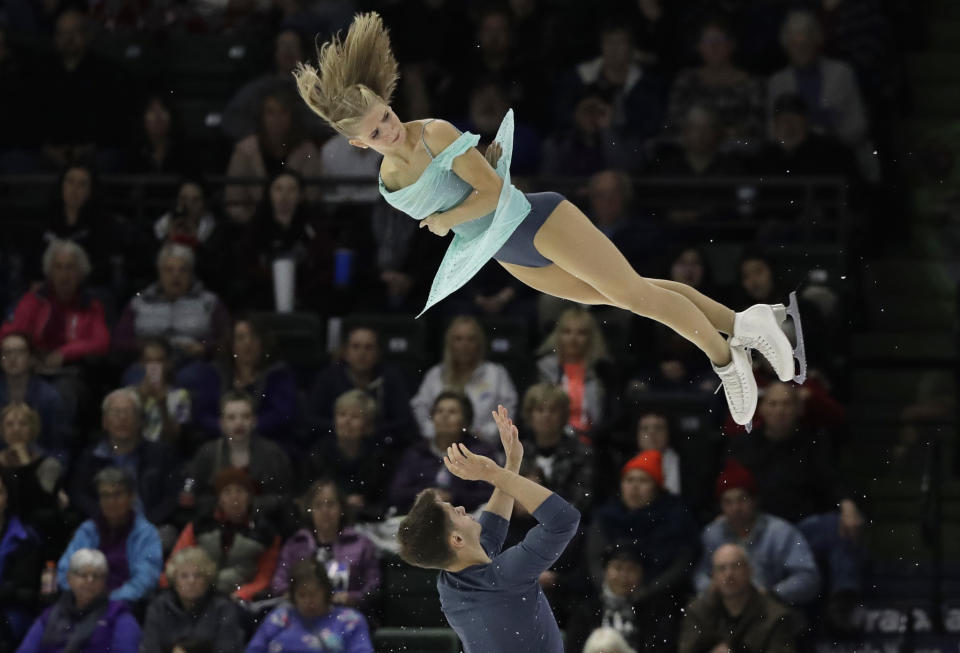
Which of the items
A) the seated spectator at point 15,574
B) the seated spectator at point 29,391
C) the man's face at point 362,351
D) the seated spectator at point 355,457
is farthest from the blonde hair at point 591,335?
the seated spectator at point 15,574

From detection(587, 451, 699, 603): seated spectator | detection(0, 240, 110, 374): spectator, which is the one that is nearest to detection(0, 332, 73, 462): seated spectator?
detection(0, 240, 110, 374): spectator

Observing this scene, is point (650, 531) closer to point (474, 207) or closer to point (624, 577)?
point (624, 577)

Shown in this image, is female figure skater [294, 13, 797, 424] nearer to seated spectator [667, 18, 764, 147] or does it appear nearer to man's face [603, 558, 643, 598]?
man's face [603, 558, 643, 598]

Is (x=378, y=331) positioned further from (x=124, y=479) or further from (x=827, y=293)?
(x=827, y=293)

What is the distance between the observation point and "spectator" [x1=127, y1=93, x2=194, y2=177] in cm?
1076

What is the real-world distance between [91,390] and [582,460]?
291cm

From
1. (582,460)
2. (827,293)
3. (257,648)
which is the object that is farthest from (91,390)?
(827,293)

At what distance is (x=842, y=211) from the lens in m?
9.98

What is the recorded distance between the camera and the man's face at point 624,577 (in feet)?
27.0

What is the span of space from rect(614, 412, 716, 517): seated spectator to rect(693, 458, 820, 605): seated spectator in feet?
0.82

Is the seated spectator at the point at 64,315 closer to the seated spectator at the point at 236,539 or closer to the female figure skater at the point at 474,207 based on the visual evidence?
the seated spectator at the point at 236,539

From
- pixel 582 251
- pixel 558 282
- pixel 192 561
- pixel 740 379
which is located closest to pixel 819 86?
pixel 740 379

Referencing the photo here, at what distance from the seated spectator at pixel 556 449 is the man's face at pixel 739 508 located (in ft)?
2.21

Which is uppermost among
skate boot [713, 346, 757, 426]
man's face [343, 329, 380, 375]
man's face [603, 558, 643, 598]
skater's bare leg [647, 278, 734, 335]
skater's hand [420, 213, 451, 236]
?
skater's hand [420, 213, 451, 236]
